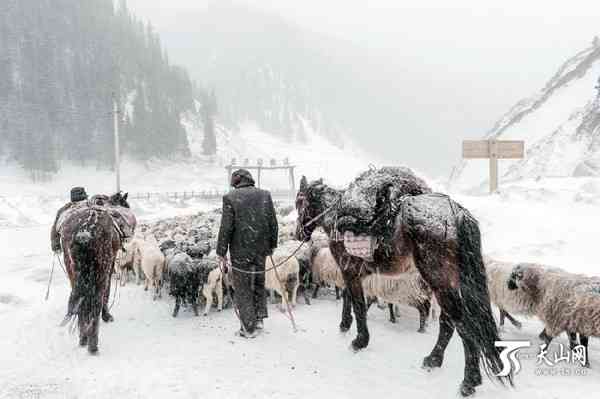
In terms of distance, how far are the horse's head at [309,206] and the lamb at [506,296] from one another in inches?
99.0

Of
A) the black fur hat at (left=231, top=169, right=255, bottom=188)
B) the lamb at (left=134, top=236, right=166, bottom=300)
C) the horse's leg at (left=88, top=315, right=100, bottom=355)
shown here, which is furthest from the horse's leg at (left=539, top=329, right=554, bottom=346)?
the lamb at (left=134, top=236, right=166, bottom=300)

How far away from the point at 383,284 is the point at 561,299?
2106mm

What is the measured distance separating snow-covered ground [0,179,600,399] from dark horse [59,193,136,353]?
435 mm

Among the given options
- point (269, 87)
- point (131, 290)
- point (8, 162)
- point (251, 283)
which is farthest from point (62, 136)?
point (269, 87)

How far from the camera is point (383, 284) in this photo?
5.50 meters

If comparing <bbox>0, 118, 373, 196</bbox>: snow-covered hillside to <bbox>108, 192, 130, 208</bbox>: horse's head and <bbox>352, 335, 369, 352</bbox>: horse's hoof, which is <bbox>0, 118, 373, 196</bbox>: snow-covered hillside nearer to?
<bbox>108, 192, 130, 208</bbox>: horse's head

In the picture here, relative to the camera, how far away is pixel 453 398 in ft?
11.5

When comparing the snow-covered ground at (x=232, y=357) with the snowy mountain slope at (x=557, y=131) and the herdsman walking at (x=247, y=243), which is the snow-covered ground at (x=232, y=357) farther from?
the snowy mountain slope at (x=557, y=131)

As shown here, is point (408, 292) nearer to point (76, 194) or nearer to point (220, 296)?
point (220, 296)

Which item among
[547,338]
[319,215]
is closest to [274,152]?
[319,215]

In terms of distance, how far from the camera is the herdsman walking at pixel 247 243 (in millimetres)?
5105

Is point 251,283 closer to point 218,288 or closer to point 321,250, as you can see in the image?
point 218,288

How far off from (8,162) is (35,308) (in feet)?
196

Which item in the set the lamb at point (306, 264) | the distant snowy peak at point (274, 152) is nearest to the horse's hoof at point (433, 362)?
the lamb at point (306, 264)
